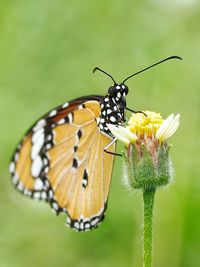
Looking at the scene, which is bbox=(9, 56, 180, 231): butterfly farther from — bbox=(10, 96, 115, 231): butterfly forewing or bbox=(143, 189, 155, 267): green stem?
bbox=(143, 189, 155, 267): green stem

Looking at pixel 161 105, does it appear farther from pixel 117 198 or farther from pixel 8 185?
pixel 8 185

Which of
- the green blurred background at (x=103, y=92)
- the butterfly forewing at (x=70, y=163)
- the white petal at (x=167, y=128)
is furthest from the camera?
the green blurred background at (x=103, y=92)

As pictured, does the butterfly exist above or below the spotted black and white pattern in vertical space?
above

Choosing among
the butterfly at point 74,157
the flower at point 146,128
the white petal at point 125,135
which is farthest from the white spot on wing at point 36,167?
the white petal at point 125,135

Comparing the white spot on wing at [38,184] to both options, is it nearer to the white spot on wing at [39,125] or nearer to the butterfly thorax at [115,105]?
the white spot on wing at [39,125]

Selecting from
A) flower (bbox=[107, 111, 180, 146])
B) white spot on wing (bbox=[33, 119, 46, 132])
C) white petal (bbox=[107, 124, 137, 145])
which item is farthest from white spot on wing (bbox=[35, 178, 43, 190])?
white petal (bbox=[107, 124, 137, 145])

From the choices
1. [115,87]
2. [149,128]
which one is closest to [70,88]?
[115,87]
